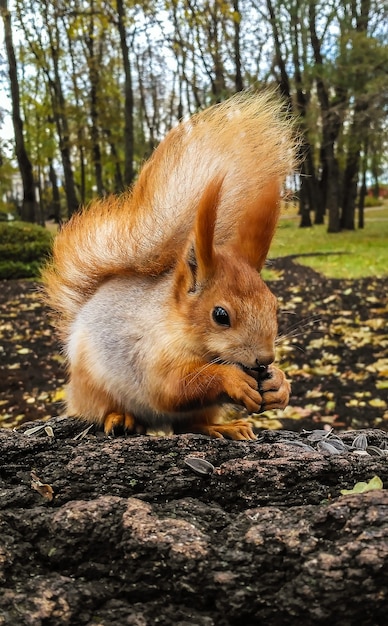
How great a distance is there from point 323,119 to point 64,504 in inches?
434

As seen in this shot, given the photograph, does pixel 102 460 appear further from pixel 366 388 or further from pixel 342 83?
pixel 342 83

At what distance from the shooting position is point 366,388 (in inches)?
171

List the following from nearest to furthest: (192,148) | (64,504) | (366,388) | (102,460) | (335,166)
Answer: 1. (64,504)
2. (102,460)
3. (192,148)
4. (366,388)
5. (335,166)

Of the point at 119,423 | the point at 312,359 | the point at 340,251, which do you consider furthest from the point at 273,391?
the point at 340,251

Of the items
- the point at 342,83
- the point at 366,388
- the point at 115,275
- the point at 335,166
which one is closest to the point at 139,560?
the point at 115,275

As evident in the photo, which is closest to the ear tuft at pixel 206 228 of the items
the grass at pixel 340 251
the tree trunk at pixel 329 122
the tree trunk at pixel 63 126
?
the grass at pixel 340 251

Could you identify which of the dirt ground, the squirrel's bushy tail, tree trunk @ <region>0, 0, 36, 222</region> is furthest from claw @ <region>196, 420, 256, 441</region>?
tree trunk @ <region>0, 0, 36, 222</region>

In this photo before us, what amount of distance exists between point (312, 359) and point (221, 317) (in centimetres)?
366

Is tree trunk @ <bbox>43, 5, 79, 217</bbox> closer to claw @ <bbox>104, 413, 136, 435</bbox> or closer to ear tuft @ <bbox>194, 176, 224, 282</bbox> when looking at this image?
claw @ <bbox>104, 413, 136, 435</bbox>

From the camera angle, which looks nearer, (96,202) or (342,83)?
(96,202)

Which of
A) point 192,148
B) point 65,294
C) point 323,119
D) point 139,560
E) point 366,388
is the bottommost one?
point 366,388

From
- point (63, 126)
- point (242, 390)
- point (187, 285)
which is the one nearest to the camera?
point (242, 390)

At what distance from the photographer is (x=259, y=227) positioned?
4.97 ft

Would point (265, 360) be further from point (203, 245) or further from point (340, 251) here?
point (340, 251)
